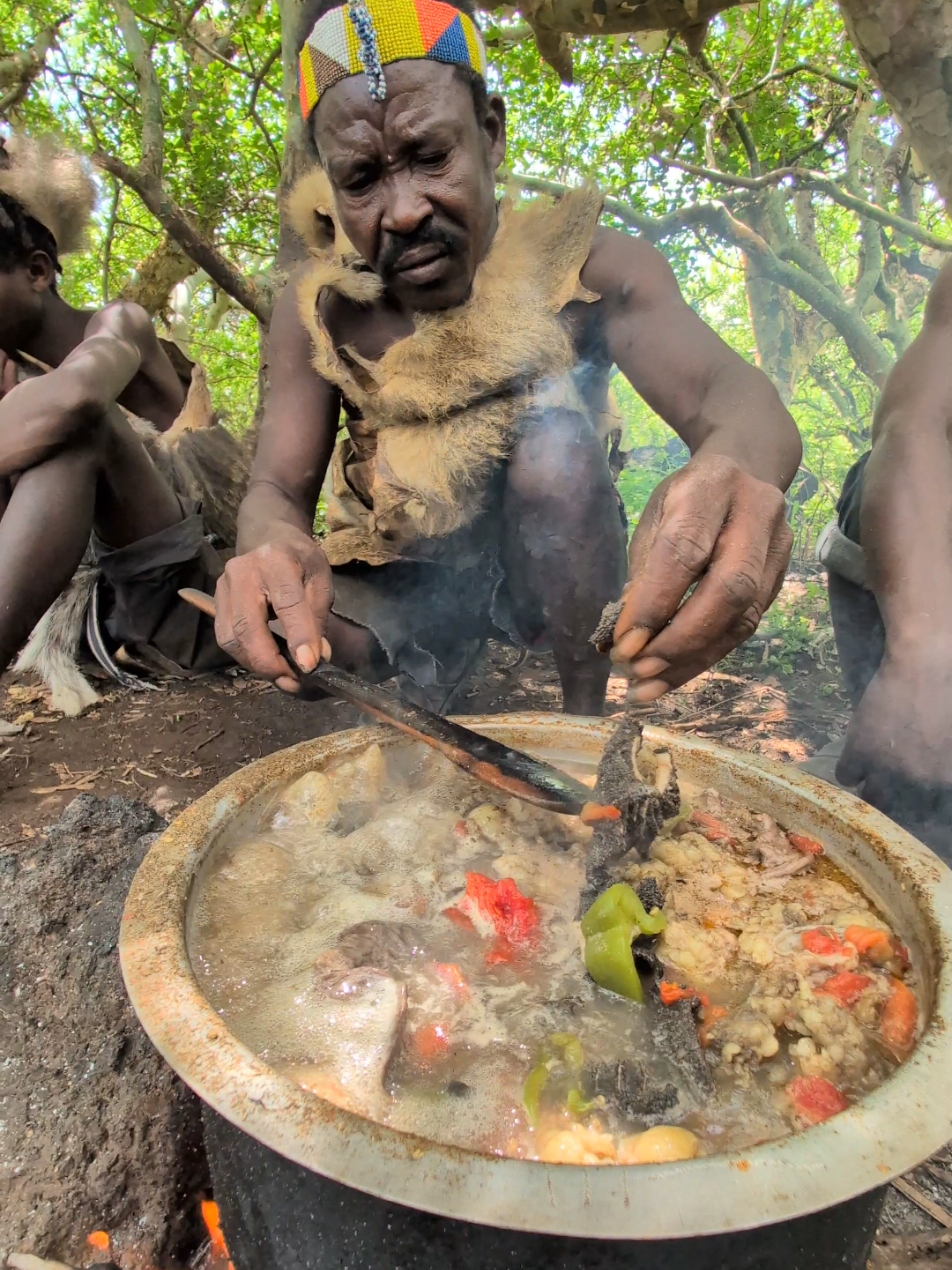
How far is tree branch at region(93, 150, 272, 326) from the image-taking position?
3965 millimetres

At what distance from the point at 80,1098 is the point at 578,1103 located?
40.2 inches

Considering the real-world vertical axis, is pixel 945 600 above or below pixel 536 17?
below

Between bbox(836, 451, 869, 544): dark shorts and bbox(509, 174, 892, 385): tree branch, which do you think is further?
bbox(509, 174, 892, 385): tree branch

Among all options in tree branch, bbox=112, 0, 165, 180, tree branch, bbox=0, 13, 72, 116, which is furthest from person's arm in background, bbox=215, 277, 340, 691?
tree branch, bbox=0, 13, 72, 116

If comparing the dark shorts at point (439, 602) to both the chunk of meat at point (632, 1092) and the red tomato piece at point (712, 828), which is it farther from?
the chunk of meat at point (632, 1092)

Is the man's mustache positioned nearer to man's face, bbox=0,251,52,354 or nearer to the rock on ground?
the rock on ground

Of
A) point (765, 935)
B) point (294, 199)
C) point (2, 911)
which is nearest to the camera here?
point (765, 935)

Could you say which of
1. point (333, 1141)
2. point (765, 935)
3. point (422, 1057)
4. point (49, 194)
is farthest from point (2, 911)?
point (49, 194)

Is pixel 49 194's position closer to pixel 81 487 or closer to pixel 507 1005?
pixel 81 487

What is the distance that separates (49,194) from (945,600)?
405cm

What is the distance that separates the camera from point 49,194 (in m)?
3.47

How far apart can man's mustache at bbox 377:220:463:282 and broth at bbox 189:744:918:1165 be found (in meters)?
1.45

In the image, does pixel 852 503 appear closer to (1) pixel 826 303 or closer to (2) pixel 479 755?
(2) pixel 479 755

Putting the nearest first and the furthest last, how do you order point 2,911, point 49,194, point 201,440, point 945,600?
point 2,911
point 945,600
point 49,194
point 201,440
